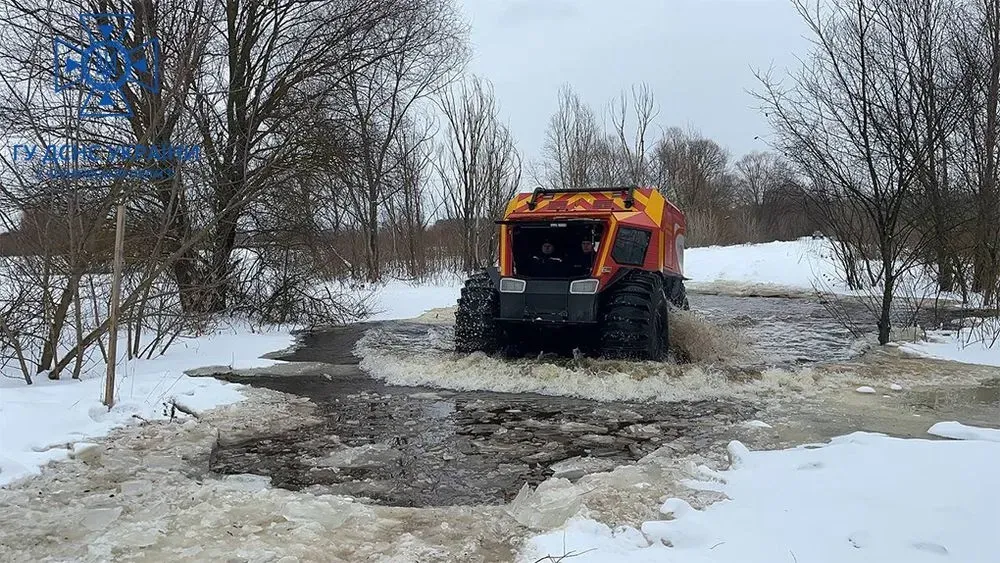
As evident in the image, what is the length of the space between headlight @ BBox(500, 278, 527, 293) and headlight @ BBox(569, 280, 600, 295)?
0.62 meters

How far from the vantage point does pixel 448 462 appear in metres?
4.83

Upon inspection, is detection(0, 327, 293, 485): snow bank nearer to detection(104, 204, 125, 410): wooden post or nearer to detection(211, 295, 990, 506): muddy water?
detection(104, 204, 125, 410): wooden post

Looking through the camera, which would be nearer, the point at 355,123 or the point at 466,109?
the point at 355,123

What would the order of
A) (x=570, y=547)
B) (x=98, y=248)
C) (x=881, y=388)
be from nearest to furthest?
(x=570, y=547)
(x=881, y=388)
(x=98, y=248)

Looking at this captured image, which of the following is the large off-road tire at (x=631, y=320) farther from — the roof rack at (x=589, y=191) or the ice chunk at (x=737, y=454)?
the ice chunk at (x=737, y=454)

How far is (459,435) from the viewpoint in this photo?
554 centimetres

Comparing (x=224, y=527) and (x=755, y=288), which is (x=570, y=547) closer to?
(x=224, y=527)

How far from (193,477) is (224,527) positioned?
108cm

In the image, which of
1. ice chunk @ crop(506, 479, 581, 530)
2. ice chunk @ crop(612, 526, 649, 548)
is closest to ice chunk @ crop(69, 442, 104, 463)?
ice chunk @ crop(506, 479, 581, 530)

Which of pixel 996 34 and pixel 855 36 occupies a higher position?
pixel 996 34

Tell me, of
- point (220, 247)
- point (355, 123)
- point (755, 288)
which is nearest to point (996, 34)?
point (755, 288)

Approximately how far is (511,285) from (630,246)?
152cm

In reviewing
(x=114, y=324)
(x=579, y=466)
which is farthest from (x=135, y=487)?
(x=579, y=466)

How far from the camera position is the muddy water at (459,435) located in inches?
175
